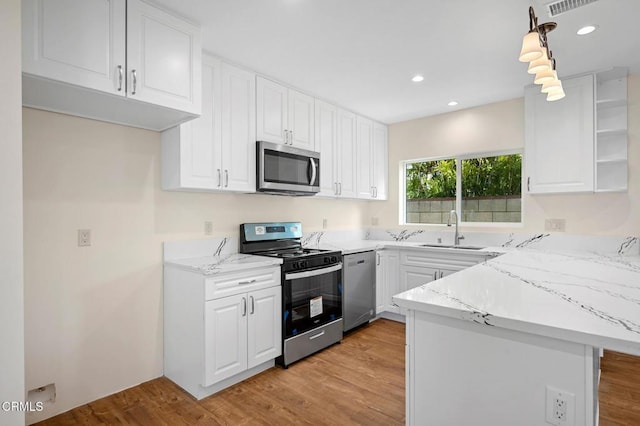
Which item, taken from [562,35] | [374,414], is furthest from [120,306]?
[562,35]

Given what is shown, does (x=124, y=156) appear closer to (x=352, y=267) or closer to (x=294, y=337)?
(x=294, y=337)

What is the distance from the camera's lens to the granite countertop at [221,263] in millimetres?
2295

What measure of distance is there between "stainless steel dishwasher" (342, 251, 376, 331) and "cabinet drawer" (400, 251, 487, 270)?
40cm

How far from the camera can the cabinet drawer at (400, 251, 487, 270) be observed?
3.35m

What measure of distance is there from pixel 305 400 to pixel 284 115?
2380 mm

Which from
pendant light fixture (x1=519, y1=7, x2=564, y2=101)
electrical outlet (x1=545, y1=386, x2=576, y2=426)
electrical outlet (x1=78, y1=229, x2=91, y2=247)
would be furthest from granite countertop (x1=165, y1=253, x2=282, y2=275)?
pendant light fixture (x1=519, y1=7, x2=564, y2=101)

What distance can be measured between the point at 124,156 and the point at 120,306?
109 centimetres

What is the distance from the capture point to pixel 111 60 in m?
1.82

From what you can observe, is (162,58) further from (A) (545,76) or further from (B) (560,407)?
(B) (560,407)

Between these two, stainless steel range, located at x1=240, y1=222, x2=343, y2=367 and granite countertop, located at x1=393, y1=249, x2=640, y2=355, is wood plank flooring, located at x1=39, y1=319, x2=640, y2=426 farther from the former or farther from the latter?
granite countertop, located at x1=393, y1=249, x2=640, y2=355

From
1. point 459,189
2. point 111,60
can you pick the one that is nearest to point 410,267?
point 459,189

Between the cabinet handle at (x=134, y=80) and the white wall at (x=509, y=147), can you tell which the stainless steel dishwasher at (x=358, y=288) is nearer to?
the white wall at (x=509, y=147)

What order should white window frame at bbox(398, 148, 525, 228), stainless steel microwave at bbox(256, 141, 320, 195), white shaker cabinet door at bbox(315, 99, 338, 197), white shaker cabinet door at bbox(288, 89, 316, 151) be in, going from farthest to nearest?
white window frame at bbox(398, 148, 525, 228) < white shaker cabinet door at bbox(315, 99, 338, 197) < white shaker cabinet door at bbox(288, 89, 316, 151) < stainless steel microwave at bbox(256, 141, 320, 195)

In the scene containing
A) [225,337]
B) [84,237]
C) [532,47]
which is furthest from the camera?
[225,337]
